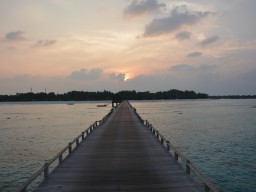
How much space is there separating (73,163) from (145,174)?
15.1ft

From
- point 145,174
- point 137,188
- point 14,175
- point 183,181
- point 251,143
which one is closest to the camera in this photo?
point 137,188

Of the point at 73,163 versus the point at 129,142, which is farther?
the point at 129,142

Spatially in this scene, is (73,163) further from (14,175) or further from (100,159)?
(14,175)

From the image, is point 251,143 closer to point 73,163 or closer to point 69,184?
point 73,163

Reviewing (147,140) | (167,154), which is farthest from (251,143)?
(167,154)

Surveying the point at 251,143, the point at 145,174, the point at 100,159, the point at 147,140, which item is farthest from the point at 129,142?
the point at 251,143

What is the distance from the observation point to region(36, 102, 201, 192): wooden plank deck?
13.7m

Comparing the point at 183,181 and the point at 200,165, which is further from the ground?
the point at 183,181

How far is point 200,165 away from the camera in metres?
26.8

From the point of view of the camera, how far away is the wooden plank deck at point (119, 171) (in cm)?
1366

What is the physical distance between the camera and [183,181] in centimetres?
1441

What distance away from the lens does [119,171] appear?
16.4 metres

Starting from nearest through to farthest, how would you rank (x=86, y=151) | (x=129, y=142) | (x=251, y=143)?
(x=86, y=151) < (x=129, y=142) < (x=251, y=143)

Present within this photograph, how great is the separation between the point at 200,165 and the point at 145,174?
1228 cm
